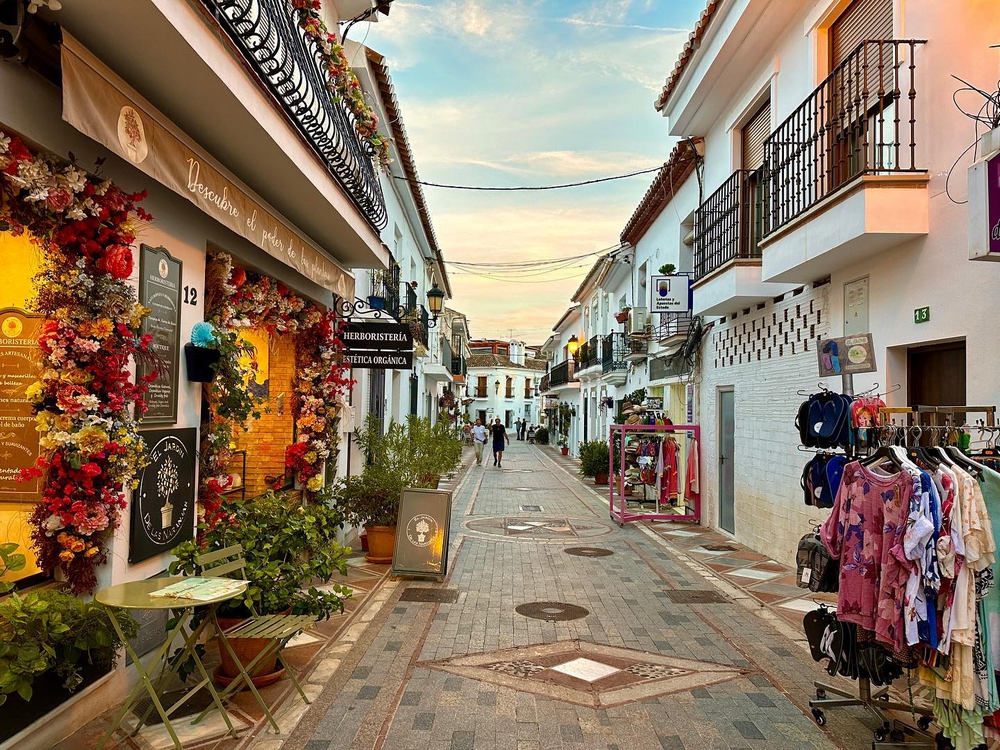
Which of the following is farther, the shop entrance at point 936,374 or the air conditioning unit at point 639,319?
the air conditioning unit at point 639,319

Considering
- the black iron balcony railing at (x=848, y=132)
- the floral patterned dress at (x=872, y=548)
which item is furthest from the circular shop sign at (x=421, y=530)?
the black iron balcony railing at (x=848, y=132)

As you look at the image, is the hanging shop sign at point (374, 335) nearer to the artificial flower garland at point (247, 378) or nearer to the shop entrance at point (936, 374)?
the artificial flower garland at point (247, 378)

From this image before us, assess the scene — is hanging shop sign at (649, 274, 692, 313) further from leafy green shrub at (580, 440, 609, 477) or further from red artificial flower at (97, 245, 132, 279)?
red artificial flower at (97, 245, 132, 279)

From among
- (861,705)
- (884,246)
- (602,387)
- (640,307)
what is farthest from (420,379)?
(861,705)

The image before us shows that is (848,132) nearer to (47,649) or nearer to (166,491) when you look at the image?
(166,491)

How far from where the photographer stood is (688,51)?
9.83m

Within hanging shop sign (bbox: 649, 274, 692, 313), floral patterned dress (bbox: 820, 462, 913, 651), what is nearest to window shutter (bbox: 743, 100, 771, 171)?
hanging shop sign (bbox: 649, 274, 692, 313)

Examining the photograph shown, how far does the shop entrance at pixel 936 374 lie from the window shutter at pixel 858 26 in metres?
2.91

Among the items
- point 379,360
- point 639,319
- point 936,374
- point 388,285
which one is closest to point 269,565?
point 379,360

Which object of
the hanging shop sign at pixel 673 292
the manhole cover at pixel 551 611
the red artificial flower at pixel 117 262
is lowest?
the manhole cover at pixel 551 611

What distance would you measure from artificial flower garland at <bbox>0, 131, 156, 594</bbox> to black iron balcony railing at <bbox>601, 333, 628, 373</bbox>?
51.1 feet

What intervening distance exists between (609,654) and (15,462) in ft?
14.4

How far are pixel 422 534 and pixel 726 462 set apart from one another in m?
5.53

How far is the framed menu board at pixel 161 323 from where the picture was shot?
4.42 meters
